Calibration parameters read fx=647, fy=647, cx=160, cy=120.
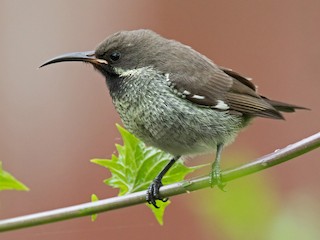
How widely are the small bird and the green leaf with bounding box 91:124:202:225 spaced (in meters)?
0.09

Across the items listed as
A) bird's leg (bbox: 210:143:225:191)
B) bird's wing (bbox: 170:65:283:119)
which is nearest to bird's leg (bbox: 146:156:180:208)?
bird's leg (bbox: 210:143:225:191)

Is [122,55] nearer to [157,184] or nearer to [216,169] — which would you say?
[157,184]

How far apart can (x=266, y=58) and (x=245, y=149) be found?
4.15 metres

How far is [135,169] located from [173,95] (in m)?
0.50

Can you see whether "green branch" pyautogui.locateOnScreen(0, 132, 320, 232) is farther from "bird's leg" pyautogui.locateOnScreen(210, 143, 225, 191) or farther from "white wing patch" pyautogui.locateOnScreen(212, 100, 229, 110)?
"white wing patch" pyautogui.locateOnScreen(212, 100, 229, 110)

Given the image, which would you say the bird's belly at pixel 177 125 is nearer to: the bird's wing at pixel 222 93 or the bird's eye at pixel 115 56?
the bird's wing at pixel 222 93

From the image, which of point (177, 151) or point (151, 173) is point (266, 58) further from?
point (151, 173)

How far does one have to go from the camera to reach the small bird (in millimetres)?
2461

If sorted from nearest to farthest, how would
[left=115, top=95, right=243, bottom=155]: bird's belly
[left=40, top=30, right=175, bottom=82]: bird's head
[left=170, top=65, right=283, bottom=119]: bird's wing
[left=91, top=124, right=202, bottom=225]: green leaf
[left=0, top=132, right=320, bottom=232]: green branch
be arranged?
[left=0, top=132, right=320, bottom=232]: green branch, [left=91, top=124, right=202, bottom=225]: green leaf, [left=115, top=95, right=243, bottom=155]: bird's belly, [left=170, top=65, right=283, bottom=119]: bird's wing, [left=40, top=30, right=175, bottom=82]: bird's head

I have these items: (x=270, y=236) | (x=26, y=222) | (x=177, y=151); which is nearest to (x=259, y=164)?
(x=26, y=222)

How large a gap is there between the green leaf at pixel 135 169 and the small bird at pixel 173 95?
9cm

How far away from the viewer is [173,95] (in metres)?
2.51

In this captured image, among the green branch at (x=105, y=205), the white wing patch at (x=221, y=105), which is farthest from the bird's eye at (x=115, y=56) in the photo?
the green branch at (x=105, y=205)

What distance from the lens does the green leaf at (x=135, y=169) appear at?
2.01 meters
